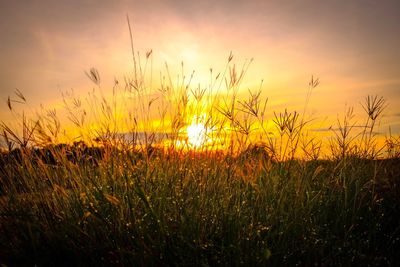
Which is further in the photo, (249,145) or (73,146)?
(73,146)

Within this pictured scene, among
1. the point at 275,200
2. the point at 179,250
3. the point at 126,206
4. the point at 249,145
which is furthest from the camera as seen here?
the point at 249,145

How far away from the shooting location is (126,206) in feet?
9.14

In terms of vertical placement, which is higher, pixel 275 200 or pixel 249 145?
pixel 249 145

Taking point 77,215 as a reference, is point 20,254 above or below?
below

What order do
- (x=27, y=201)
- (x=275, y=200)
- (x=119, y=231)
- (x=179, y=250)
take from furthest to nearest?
(x=27, y=201), (x=275, y=200), (x=119, y=231), (x=179, y=250)

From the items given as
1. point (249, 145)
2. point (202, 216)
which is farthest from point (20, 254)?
point (249, 145)

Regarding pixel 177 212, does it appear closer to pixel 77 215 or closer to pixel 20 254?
pixel 77 215

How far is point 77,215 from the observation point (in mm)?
2916

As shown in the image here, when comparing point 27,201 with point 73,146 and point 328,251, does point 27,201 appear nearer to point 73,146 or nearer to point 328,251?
point 73,146

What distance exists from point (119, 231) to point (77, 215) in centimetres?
58

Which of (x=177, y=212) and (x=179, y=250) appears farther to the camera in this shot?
(x=177, y=212)

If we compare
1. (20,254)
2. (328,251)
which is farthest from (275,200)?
(20,254)

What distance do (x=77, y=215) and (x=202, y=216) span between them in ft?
3.51

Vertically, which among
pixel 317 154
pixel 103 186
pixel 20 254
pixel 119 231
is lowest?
pixel 20 254
